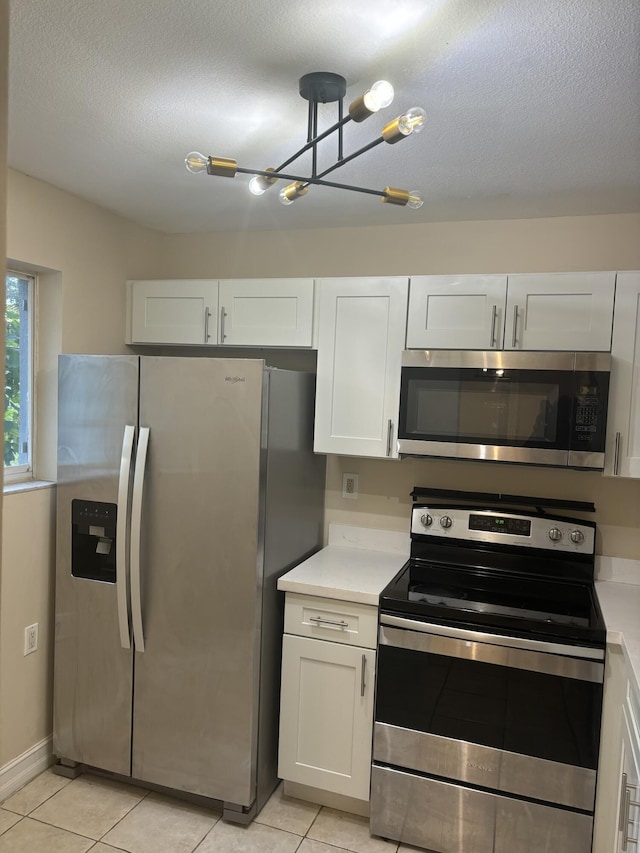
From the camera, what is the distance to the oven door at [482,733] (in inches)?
83.0

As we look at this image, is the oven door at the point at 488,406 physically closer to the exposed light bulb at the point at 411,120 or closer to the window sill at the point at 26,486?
the exposed light bulb at the point at 411,120

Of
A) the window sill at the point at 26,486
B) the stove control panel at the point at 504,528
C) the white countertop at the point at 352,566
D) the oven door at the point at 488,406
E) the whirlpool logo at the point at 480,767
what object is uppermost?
the oven door at the point at 488,406

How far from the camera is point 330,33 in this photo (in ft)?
4.78

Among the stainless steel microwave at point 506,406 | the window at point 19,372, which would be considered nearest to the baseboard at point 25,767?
the window at point 19,372

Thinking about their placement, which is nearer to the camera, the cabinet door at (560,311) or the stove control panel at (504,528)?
the cabinet door at (560,311)

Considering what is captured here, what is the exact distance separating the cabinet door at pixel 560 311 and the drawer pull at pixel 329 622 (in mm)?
1212

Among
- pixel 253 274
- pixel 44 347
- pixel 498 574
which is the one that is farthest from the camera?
pixel 253 274

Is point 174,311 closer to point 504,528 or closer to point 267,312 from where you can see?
point 267,312

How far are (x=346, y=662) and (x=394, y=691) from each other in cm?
20

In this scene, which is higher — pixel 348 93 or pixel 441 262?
pixel 348 93

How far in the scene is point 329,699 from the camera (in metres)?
2.45

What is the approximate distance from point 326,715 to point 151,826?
76 cm

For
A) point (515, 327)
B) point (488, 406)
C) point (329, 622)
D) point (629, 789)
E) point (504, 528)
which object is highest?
point (515, 327)

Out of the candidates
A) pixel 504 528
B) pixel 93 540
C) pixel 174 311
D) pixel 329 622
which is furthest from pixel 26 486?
pixel 504 528
